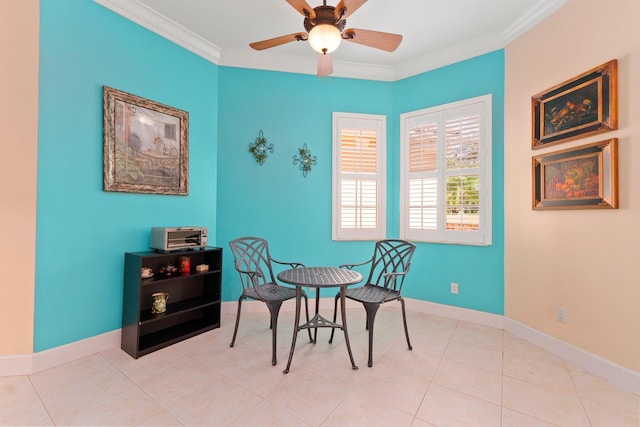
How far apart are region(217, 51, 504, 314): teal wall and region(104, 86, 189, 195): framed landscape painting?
0.52 m

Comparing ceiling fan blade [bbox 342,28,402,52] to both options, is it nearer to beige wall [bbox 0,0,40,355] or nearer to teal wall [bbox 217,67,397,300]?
teal wall [bbox 217,67,397,300]

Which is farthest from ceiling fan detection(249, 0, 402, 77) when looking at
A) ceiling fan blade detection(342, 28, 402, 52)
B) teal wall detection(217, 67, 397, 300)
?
teal wall detection(217, 67, 397, 300)

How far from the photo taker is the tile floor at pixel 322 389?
1.63 m

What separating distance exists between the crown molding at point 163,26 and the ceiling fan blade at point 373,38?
1.86 meters

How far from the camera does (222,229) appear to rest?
3.38 m

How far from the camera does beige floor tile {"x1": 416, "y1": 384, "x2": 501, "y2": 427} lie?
1.61 metres

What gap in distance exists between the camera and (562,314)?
2.43 metres

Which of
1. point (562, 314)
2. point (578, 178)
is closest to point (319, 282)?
point (562, 314)

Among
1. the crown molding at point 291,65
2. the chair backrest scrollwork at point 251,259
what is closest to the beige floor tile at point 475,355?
the chair backrest scrollwork at point 251,259

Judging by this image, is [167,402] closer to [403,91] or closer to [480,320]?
[480,320]

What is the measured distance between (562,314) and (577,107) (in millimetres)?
1702

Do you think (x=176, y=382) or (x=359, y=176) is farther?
(x=359, y=176)

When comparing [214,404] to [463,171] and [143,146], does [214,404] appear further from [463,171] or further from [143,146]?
[463,171]

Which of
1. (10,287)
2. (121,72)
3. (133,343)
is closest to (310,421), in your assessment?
(133,343)
